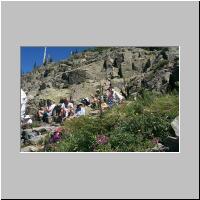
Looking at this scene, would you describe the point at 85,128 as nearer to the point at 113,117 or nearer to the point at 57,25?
the point at 113,117

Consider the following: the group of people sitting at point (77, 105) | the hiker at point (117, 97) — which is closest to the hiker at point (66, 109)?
the group of people sitting at point (77, 105)

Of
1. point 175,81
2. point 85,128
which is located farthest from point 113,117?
point 175,81

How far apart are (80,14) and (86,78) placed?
4.87ft

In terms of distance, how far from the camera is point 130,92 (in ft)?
40.8

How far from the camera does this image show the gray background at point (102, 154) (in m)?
11.4

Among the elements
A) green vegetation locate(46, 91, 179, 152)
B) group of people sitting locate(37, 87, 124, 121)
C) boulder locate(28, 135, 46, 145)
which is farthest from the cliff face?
boulder locate(28, 135, 46, 145)

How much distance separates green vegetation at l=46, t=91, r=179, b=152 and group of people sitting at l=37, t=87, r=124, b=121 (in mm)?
151

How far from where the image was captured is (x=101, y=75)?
1249 cm

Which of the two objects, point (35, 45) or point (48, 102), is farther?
point (48, 102)

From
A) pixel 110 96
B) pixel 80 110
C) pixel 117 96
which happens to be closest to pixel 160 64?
pixel 117 96

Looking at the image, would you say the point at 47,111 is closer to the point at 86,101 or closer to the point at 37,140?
the point at 37,140

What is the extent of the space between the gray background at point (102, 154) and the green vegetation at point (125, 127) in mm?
381

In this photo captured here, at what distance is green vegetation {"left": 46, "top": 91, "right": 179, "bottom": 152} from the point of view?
12.0 meters

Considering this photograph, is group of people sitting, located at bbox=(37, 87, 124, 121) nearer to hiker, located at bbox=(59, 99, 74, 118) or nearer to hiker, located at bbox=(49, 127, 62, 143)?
hiker, located at bbox=(59, 99, 74, 118)
